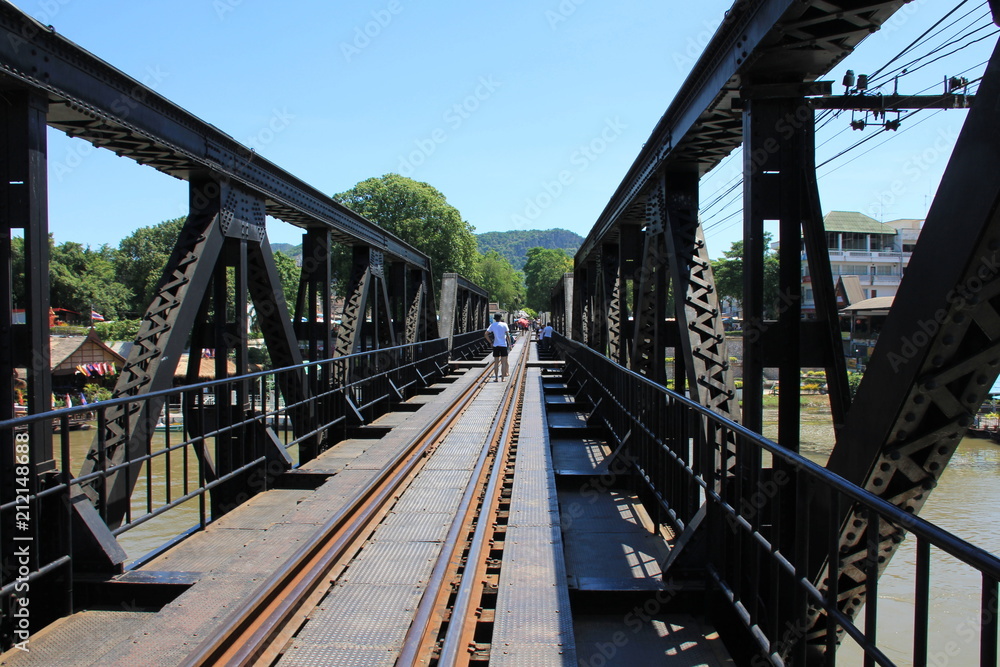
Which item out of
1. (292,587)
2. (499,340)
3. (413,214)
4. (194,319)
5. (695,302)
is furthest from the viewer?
(413,214)

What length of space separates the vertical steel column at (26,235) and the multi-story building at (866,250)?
64.9 metres

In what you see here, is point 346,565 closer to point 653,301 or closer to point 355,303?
point 653,301

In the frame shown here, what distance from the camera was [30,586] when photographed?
4.14 metres

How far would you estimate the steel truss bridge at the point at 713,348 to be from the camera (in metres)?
2.64

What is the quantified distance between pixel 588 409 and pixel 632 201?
4825mm

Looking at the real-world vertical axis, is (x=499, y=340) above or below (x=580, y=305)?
below

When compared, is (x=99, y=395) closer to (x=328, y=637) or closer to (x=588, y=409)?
(x=588, y=409)

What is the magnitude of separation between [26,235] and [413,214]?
1841 inches

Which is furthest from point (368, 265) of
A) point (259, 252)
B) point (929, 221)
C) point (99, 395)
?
point (99, 395)

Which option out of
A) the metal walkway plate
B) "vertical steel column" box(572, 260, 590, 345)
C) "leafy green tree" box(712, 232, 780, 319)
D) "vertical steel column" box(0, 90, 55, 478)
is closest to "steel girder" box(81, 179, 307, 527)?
"vertical steel column" box(0, 90, 55, 478)

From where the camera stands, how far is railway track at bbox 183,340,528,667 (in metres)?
3.67

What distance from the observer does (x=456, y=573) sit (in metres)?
4.99

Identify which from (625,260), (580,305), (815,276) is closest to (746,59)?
(815,276)

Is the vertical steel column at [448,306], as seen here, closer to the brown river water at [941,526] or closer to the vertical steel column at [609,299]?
the brown river water at [941,526]
